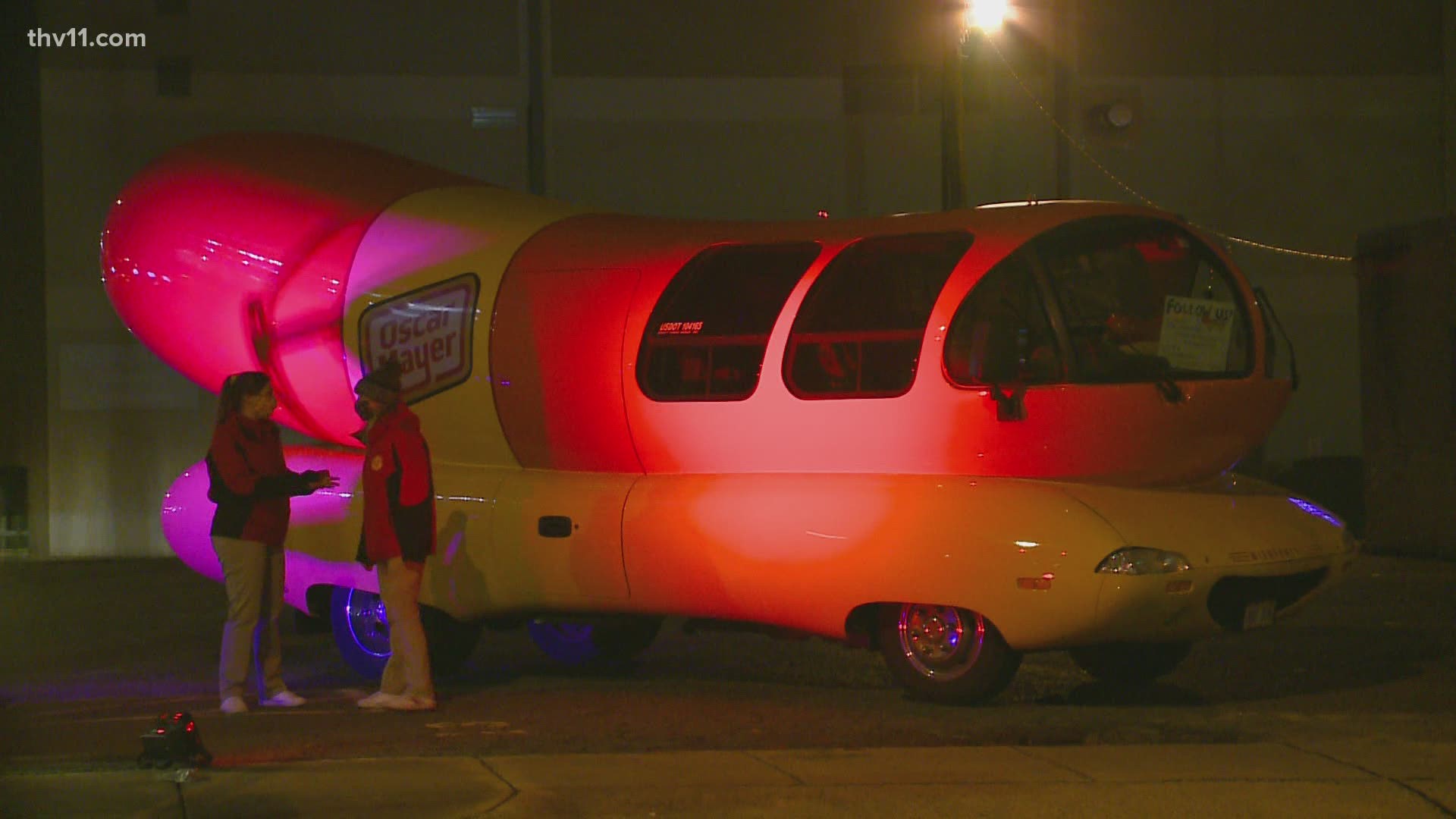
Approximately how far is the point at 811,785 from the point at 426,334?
14.3 ft

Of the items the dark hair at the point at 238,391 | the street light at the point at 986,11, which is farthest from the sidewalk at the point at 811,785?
the street light at the point at 986,11

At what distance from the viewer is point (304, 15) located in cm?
1962

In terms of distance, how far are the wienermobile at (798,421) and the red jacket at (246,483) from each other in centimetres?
125

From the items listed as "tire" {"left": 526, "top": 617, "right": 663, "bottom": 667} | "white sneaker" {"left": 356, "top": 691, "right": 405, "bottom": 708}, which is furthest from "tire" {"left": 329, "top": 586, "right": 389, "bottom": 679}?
"white sneaker" {"left": 356, "top": 691, "right": 405, "bottom": 708}

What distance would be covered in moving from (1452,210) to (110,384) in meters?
15.3

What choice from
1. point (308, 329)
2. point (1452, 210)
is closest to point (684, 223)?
point (308, 329)

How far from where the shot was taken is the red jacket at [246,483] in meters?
9.12

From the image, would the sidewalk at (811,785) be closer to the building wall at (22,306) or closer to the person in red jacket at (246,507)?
the person in red jacket at (246,507)

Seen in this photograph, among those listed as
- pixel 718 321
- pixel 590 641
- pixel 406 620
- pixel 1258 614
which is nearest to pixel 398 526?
pixel 406 620

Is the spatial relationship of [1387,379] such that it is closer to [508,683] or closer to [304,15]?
[508,683]

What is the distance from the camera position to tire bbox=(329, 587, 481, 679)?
415 inches

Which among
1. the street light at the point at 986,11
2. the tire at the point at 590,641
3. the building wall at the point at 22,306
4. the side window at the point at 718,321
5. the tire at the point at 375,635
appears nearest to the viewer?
the side window at the point at 718,321

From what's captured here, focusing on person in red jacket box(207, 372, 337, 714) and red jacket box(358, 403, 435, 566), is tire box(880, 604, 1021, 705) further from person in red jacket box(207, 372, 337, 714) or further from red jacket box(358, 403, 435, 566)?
person in red jacket box(207, 372, 337, 714)

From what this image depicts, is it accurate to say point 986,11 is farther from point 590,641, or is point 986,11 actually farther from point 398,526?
point 398,526
